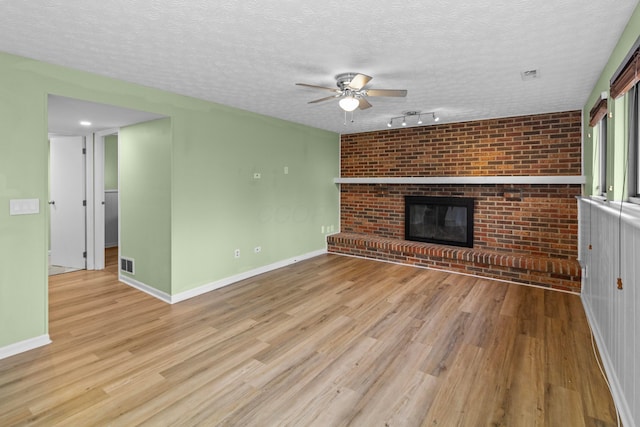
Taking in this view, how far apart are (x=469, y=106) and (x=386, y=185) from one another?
2037 millimetres

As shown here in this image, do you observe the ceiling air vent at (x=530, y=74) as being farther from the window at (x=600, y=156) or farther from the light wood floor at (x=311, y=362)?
the light wood floor at (x=311, y=362)

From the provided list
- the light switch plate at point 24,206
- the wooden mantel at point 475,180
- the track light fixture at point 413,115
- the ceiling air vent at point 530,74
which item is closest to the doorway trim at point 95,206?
the light switch plate at point 24,206

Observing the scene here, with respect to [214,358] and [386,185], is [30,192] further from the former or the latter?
[386,185]

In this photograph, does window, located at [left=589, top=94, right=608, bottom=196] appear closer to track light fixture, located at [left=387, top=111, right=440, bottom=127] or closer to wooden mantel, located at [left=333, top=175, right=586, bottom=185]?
wooden mantel, located at [left=333, top=175, right=586, bottom=185]

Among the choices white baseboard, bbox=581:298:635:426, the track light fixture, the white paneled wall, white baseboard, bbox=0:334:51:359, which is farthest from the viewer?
the track light fixture

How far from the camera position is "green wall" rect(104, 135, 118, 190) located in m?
6.49

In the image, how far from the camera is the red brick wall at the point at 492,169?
430cm

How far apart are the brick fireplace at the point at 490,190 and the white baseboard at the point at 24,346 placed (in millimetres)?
4137

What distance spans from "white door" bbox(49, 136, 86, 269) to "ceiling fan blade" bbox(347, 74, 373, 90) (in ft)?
13.8

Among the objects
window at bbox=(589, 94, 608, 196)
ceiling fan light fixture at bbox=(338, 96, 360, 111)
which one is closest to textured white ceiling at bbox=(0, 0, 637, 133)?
ceiling fan light fixture at bbox=(338, 96, 360, 111)

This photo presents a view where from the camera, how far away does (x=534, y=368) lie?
7.53 feet

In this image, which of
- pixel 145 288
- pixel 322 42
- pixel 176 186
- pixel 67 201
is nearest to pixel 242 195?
pixel 176 186

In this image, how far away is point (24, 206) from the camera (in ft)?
8.43

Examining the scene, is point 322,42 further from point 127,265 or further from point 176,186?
point 127,265
